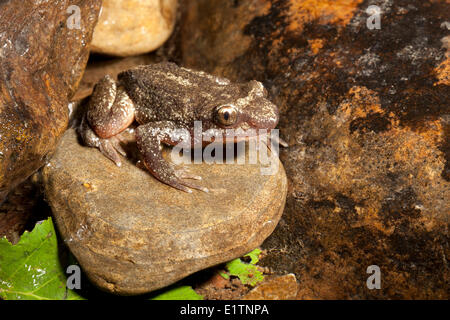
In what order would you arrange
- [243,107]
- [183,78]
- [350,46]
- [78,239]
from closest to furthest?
[78,239] < [243,107] < [183,78] < [350,46]

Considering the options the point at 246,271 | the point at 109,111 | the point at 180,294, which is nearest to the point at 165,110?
the point at 109,111

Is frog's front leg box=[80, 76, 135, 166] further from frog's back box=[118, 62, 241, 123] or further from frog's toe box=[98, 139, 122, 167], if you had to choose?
frog's back box=[118, 62, 241, 123]

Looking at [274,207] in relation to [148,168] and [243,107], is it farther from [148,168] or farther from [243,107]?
[148,168]

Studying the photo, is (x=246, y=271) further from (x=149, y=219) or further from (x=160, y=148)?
(x=160, y=148)

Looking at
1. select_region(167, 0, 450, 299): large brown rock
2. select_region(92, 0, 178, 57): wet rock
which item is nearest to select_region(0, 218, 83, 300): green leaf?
select_region(167, 0, 450, 299): large brown rock

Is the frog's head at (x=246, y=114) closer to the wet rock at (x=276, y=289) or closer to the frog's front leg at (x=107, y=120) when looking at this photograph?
the frog's front leg at (x=107, y=120)

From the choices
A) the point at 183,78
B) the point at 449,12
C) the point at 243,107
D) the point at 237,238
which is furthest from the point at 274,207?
the point at 449,12
